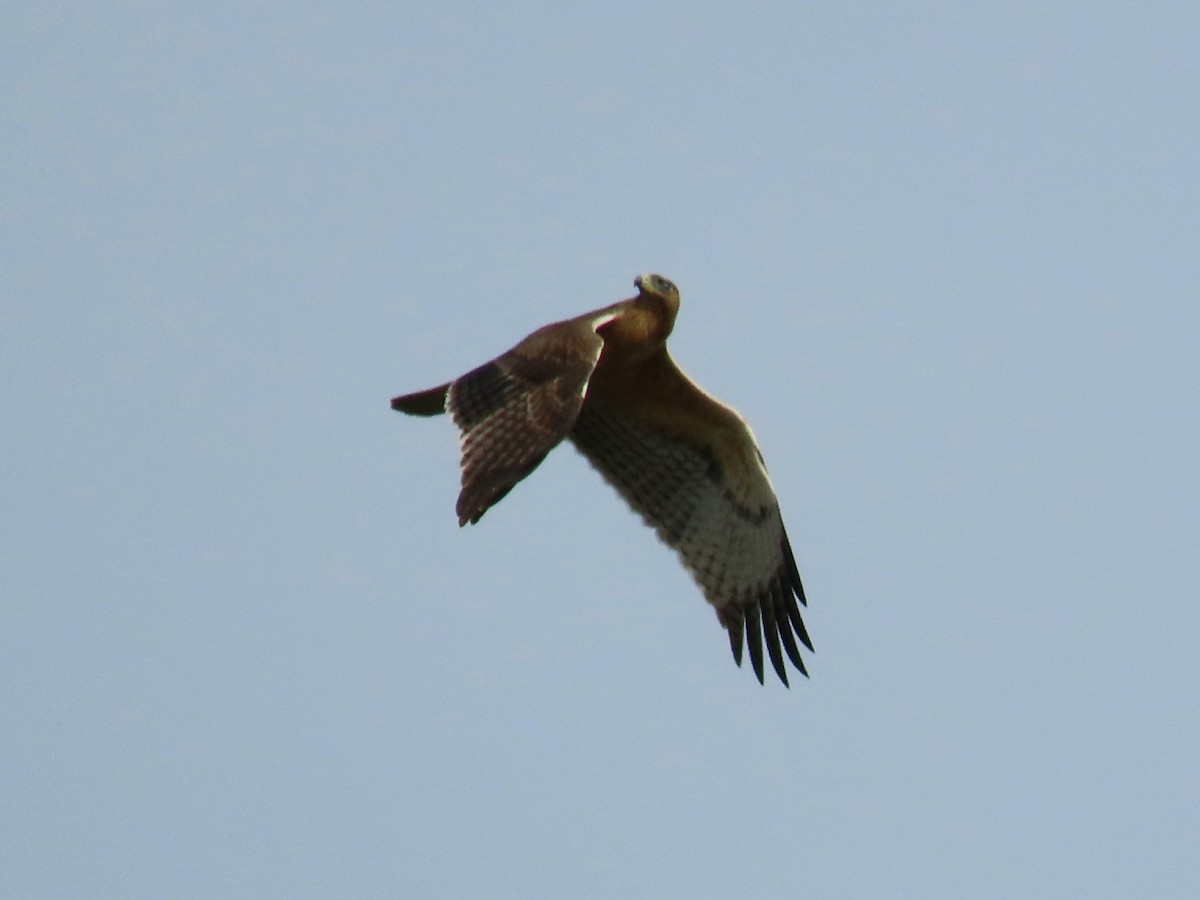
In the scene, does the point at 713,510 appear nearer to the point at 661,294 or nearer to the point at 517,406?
the point at 661,294

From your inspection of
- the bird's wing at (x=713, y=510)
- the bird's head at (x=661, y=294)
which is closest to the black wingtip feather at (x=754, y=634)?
the bird's wing at (x=713, y=510)

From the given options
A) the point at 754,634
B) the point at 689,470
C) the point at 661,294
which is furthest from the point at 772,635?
the point at 661,294

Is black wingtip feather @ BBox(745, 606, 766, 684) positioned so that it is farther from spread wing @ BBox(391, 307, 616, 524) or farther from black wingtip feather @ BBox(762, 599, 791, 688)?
spread wing @ BBox(391, 307, 616, 524)

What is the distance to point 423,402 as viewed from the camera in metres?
11.5

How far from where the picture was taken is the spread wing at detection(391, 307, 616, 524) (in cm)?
983

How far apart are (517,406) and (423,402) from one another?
4.39ft

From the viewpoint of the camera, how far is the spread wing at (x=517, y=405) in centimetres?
983

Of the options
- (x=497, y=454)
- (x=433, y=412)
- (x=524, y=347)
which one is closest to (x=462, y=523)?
(x=497, y=454)

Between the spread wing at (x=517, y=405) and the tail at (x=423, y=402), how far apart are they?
421 millimetres

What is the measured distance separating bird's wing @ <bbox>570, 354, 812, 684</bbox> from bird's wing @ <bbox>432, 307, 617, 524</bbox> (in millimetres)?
1632

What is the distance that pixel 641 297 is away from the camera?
1161 centimetres

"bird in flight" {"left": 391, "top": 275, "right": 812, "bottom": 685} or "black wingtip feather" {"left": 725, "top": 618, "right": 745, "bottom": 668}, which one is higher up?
"bird in flight" {"left": 391, "top": 275, "right": 812, "bottom": 685}

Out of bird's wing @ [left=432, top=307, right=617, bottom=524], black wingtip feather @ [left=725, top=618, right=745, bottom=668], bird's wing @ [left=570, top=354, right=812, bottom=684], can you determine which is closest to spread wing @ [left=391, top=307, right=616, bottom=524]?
bird's wing @ [left=432, top=307, right=617, bottom=524]

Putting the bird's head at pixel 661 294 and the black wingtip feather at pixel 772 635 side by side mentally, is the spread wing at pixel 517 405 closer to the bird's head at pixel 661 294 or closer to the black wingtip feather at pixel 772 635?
the bird's head at pixel 661 294
